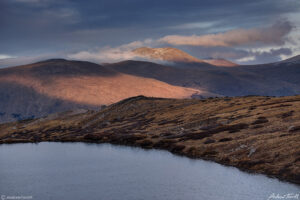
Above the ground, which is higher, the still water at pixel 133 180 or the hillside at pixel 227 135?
the hillside at pixel 227 135

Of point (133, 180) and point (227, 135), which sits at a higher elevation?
point (227, 135)

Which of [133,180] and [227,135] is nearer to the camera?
[133,180]

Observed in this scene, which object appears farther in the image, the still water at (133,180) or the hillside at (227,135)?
the hillside at (227,135)

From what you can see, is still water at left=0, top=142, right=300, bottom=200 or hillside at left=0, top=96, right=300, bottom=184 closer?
still water at left=0, top=142, right=300, bottom=200

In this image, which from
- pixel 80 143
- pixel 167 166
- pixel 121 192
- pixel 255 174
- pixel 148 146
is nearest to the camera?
pixel 121 192

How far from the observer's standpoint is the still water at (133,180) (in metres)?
56.5

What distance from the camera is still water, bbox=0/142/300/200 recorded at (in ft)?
185

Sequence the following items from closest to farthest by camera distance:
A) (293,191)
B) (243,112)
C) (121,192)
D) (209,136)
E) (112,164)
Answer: (293,191), (121,192), (112,164), (209,136), (243,112)

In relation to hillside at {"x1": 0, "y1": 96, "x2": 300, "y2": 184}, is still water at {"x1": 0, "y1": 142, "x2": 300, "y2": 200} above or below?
below

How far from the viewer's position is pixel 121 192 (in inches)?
2324

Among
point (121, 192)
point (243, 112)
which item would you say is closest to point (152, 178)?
point (121, 192)

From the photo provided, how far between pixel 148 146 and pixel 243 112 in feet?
103

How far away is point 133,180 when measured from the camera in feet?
218

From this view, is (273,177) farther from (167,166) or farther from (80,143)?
(80,143)
